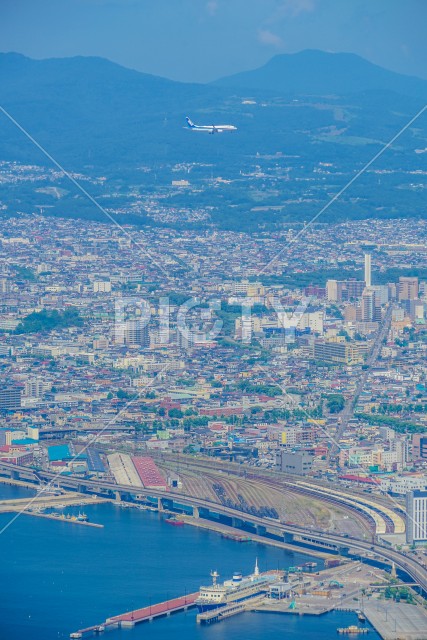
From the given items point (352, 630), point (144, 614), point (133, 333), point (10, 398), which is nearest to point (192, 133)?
point (133, 333)

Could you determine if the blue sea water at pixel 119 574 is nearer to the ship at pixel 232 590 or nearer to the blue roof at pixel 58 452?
the ship at pixel 232 590

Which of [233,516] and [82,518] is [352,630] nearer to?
[233,516]

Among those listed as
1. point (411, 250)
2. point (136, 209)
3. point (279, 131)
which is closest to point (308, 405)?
point (411, 250)

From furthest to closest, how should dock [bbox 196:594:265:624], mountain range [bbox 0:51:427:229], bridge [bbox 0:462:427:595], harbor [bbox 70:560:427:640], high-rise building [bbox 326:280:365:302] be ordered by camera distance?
mountain range [bbox 0:51:427:229]
high-rise building [bbox 326:280:365:302]
bridge [bbox 0:462:427:595]
dock [bbox 196:594:265:624]
harbor [bbox 70:560:427:640]

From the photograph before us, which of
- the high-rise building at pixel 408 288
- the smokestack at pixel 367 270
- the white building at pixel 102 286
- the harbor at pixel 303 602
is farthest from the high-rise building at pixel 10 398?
the smokestack at pixel 367 270

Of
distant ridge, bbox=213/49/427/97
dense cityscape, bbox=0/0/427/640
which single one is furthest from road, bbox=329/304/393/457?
distant ridge, bbox=213/49/427/97

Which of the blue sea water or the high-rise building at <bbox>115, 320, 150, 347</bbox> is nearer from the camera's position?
the blue sea water

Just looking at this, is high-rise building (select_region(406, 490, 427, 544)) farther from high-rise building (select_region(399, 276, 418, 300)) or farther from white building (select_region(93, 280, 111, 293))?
white building (select_region(93, 280, 111, 293))
